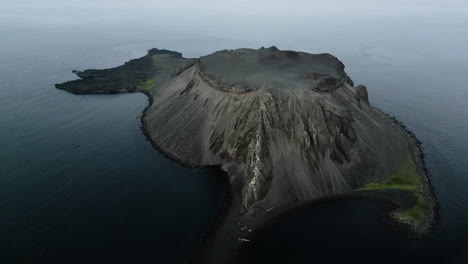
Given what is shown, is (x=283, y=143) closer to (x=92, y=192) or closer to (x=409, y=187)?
(x=409, y=187)

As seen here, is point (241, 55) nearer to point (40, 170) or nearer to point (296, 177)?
point (296, 177)

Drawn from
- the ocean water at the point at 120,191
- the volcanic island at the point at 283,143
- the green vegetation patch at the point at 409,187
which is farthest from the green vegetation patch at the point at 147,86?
the green vegetation patch at the point at 409,187

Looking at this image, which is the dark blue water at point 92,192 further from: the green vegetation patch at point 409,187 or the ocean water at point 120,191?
the green vegetation patch at point 409,187

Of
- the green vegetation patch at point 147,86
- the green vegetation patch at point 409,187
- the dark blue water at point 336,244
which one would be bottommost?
the dark blue water at point 336,244

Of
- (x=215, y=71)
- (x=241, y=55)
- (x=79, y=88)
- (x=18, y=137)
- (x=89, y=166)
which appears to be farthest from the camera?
(x=79, y=88)

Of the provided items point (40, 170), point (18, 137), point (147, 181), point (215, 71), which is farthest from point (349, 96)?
point (18, 137)

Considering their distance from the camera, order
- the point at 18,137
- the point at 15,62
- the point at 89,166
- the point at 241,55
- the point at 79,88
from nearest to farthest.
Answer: the point at 89,166, the point at 18,137, the point at 241,55, the point at 79,88, the point at 15,62

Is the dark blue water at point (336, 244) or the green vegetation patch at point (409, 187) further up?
the green vegetation patch at point (409, 187)
